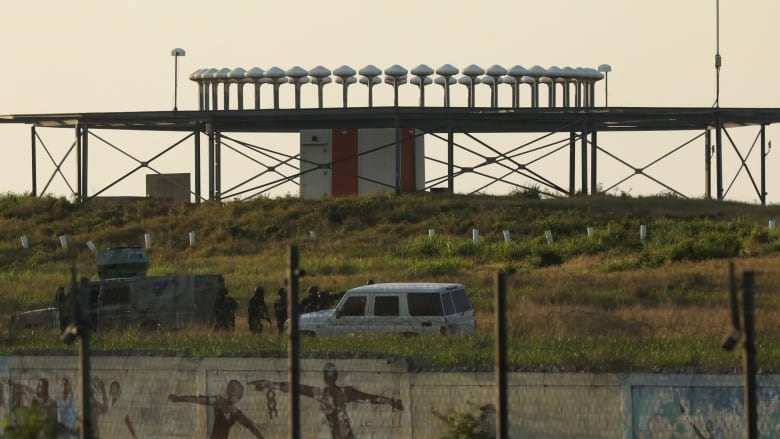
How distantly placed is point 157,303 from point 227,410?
11.4 m

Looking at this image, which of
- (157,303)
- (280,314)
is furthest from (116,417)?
(157,303)

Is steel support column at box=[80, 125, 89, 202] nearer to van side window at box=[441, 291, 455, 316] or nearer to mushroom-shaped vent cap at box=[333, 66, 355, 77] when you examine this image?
mushroom-shaped vent cap at box=[333, 66, 355, 77]

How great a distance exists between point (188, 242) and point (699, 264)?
17380mm

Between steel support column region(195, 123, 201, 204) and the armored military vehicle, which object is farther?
steel support column region(195, 123, 201, 204)

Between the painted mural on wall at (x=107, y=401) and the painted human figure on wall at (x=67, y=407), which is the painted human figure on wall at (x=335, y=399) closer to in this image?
the painted mural on wall at (x=107, y=401)

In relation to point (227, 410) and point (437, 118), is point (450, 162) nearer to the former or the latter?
point (437, 118)

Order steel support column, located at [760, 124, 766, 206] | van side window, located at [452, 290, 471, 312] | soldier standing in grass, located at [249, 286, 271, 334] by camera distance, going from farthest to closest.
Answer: steel support column, located at [760, 124, 766, 206] < soldier standing in grass, located at [249, 286, 271, 334] < van side window, located at [452, 290, 471, 312]

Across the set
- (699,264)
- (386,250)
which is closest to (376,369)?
(699,264)

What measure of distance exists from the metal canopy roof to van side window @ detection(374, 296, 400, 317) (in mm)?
26548

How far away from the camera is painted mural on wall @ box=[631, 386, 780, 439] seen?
17109 millimetres

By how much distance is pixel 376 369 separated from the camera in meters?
18.3

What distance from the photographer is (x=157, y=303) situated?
3003 cm

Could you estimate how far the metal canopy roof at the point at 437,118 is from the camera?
175 feet

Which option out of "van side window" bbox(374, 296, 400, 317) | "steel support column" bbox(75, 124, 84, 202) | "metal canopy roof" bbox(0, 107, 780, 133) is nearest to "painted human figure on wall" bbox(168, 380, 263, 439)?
"van side window" bbox(374, 296, 400, 317)
